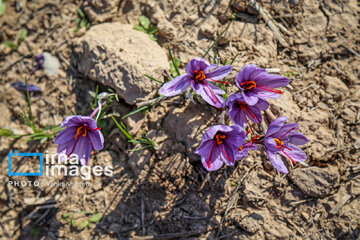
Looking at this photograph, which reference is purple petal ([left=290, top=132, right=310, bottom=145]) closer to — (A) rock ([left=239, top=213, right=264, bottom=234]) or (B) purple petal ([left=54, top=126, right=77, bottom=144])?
(A) rock ([left=239, top=213, right=264, bottom=234])

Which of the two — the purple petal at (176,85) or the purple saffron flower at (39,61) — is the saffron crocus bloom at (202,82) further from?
the purple saffron flower at (39,61)

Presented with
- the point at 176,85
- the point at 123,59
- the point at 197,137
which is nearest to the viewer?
the point at 176,85

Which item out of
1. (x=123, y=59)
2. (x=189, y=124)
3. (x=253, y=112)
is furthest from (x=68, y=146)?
(x=253, y=112)

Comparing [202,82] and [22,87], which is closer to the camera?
[202,82]

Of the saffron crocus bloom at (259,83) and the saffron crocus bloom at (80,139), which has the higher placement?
the saffron crocus bloom at (259,83)

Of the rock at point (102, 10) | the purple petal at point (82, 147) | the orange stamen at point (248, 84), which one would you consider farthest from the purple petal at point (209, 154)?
the rock at point (102, 10)

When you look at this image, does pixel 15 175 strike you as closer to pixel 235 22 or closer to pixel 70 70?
pixel 70 70

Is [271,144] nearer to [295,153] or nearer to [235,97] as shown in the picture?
[295,153]
